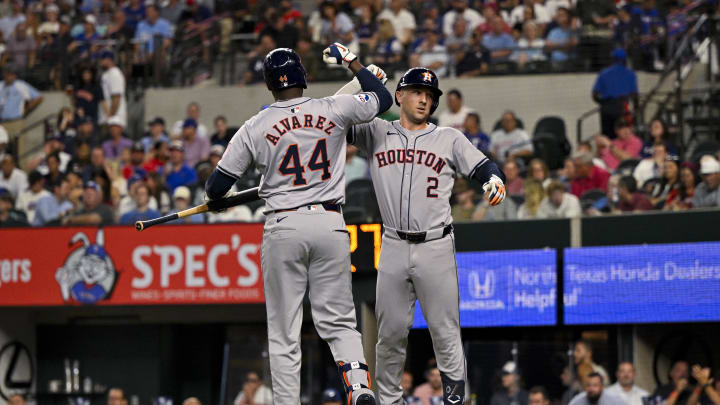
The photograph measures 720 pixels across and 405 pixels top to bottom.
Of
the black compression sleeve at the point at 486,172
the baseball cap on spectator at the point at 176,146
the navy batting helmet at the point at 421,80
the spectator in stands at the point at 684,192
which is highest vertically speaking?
the navy batting helmet at the point at 421,80

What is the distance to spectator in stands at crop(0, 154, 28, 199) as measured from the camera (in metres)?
A: 18.7

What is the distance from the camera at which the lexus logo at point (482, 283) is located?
47.6ft

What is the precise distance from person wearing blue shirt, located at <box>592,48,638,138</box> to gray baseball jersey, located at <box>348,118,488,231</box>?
8.86 meters

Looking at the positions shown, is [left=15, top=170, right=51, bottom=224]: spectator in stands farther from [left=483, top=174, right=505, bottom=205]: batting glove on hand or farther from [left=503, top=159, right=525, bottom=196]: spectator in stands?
[left=483, top=174, right=505, bottom=205]: batting glove on hand

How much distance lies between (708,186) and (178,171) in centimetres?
705

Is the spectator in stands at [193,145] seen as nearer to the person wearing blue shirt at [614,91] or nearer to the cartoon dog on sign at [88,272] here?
the cartoon dog on sign at [88,272]

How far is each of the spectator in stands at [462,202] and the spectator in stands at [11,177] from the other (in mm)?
6648

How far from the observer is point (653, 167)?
14.6 metres

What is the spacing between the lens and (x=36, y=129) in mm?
21453

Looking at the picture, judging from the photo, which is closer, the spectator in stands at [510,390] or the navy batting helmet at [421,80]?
the navy batting helmet at [421,80]

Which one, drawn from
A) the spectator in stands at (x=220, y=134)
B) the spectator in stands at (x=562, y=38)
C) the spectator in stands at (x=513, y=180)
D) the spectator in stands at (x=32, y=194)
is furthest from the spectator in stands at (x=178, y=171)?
the spectator in stands at (x=562, y=38)

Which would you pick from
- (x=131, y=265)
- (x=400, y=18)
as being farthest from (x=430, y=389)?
(x=400, y=18)

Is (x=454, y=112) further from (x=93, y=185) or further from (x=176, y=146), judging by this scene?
(x=93, y=185)

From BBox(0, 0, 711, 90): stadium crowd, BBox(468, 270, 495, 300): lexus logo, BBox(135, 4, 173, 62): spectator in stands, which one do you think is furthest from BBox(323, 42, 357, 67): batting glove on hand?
BBox(135, 4, 173, 62): spectator in stands
